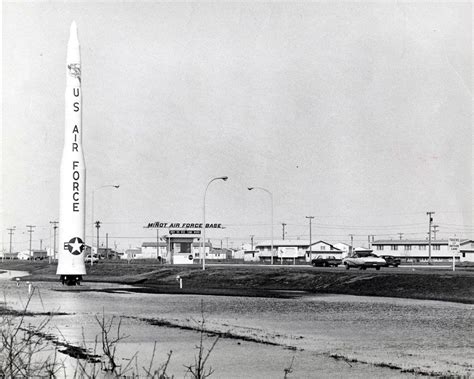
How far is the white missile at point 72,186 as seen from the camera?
132 feet

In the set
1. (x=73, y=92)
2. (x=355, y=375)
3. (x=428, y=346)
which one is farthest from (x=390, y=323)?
(x=73, y=92)

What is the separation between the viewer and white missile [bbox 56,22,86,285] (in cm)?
4025

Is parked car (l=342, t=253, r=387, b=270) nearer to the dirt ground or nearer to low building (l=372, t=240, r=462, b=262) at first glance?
the dirt ground

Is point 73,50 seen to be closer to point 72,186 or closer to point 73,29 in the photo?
point 73,29

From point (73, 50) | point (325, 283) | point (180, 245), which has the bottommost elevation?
point (325, 283)

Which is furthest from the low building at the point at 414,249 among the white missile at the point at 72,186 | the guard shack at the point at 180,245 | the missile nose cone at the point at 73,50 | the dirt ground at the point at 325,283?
the missile nose cone at the point at 73,50

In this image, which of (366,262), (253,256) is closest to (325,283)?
(366,262)

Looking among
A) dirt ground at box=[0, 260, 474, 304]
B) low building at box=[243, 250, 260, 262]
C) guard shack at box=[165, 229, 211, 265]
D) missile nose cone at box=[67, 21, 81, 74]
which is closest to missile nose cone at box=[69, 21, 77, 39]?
missile nose cone at box=[67, 21, 81, 74]

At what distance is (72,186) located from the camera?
40312 millimetres

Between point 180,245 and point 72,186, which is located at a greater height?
point 72,186

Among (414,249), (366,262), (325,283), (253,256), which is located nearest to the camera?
(325,283)

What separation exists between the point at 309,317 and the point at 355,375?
35.8ft

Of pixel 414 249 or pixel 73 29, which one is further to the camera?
pixel 414 249

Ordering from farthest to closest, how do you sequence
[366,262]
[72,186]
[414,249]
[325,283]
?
[414,249] < [366,262] < [325,283] < [72,186]
